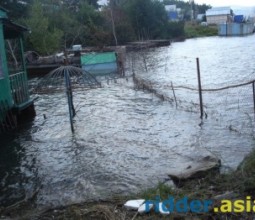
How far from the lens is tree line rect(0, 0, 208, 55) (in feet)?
134

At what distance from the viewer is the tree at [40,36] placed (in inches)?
1578

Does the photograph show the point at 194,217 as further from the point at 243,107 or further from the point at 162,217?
the point at 243,107

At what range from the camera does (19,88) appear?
13.7 meters

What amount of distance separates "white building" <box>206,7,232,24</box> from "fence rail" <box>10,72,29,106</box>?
344 feet

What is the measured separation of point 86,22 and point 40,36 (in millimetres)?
19148

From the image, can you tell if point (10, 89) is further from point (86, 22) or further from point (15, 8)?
point (86, 22)

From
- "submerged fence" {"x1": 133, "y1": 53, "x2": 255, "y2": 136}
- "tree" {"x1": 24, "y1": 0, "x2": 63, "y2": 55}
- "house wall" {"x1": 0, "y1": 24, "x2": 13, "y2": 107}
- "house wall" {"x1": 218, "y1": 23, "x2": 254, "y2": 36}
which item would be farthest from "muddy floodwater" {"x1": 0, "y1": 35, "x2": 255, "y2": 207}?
"house wall" {"x1": 218, "y1": 23, "x2": 254, "y2": 36}

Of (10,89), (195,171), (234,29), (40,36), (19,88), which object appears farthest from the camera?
(234,29)

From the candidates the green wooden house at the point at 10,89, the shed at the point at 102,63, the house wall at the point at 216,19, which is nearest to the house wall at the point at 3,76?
the green wooden house at the point at 10,89

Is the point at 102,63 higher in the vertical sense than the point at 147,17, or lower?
lower

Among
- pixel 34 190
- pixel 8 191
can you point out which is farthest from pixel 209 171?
pixel 8 191

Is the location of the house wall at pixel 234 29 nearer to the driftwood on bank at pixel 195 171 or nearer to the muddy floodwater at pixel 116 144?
the muddy floodwater at pixel 116 144

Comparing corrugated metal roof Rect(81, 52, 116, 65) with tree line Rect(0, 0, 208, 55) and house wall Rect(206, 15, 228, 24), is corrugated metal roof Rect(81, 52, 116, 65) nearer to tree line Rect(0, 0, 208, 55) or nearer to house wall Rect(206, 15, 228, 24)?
tree line Rect(0, 0, 208, 55)

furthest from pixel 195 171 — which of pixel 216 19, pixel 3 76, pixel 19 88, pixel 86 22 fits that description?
pixel 216 19
